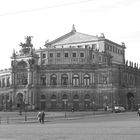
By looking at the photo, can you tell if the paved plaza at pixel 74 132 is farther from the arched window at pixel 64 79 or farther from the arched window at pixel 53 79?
the arched window at pixel 53 79

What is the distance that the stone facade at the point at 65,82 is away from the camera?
112 metres

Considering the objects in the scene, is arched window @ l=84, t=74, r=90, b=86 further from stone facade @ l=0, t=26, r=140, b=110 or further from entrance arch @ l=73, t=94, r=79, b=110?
entrance arch @ l=73, t=94, r=79, b=110

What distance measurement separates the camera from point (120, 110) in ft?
299

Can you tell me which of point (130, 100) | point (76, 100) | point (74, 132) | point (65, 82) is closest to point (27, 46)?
point (65, 82)

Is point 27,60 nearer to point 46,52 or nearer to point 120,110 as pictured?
point 46,52

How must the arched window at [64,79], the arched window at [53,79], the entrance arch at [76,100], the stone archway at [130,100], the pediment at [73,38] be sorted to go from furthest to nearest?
the pediment at [73,38] < the stone archway at [130,100] < the arched window at [53,79] < the arched window at [64,79] < the entrance arch at [76,100]

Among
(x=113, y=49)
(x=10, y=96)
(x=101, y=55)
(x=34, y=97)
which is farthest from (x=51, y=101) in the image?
(x=113, y=49)

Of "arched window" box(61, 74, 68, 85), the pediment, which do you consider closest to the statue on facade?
"arched window" box(61, 74, 68, 85)

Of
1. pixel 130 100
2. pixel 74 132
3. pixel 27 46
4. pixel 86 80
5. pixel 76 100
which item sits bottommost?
pixel 74 132

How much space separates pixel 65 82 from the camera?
114250mm

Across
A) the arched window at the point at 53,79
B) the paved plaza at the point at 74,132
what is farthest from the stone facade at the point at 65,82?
the paved plaza at the point at 74,132

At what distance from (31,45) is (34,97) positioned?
58.9 ft

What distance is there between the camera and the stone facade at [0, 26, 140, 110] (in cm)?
11181

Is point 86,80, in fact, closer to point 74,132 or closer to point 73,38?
point 73,38
